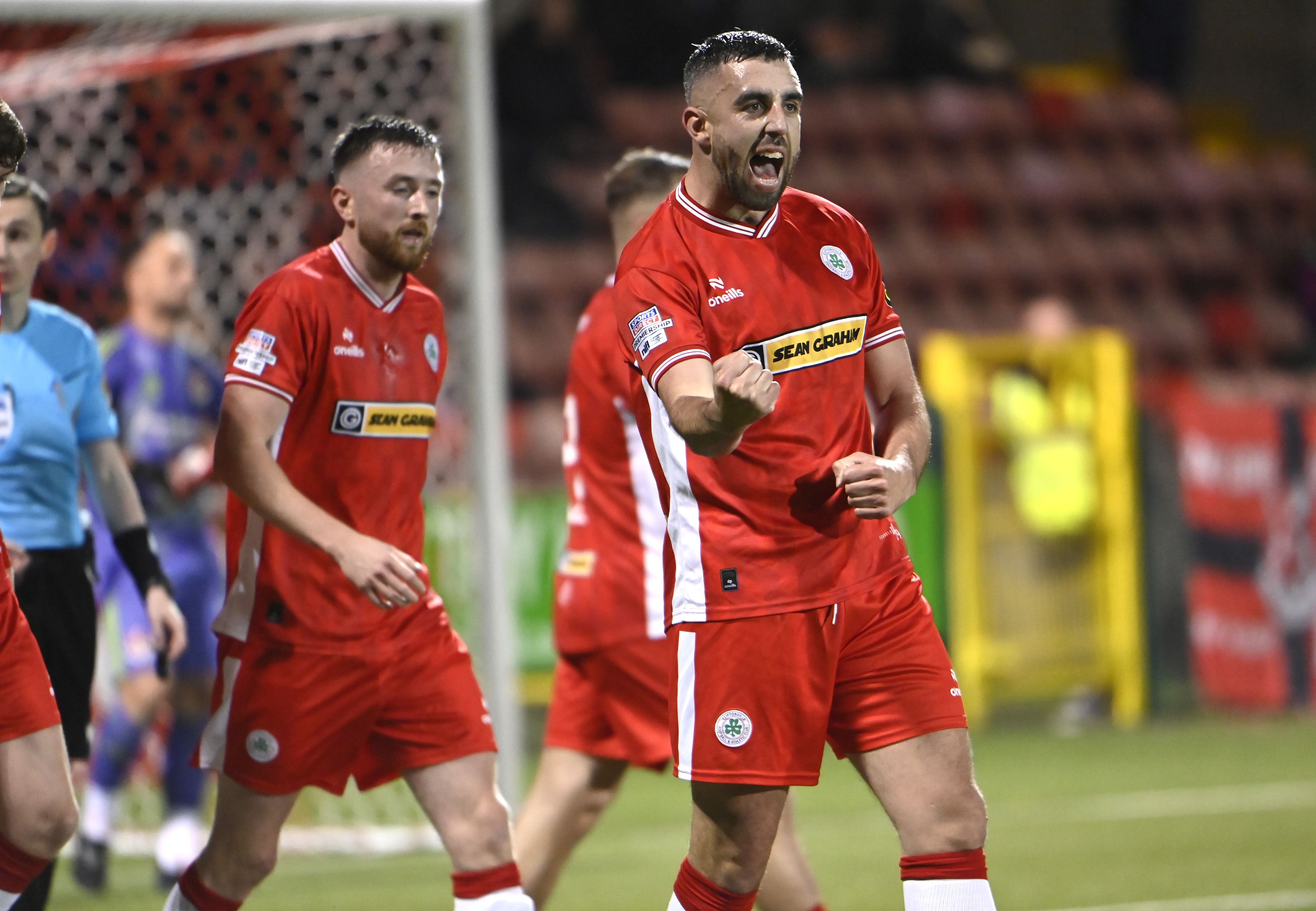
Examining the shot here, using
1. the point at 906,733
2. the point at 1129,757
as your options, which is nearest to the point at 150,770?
the point at 1129,757

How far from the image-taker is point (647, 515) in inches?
195

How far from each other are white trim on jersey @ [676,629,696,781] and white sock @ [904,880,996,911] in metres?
0.50

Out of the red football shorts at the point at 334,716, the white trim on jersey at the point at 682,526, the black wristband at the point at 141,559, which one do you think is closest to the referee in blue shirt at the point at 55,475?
the black wristband at the point at 141,559

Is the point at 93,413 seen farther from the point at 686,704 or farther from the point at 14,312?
the point at 686,704

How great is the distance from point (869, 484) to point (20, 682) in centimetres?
172

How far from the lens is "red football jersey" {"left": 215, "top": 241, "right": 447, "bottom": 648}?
4.19 metres

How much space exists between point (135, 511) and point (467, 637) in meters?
3.55

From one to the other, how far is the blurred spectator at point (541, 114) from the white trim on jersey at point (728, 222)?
11.4 meters

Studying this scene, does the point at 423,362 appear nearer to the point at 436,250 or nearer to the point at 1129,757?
the point at 1129,757

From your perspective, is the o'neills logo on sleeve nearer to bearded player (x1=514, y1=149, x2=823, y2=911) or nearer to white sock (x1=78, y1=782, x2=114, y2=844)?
bearded player (x1=514, y1=149, x2=823, y2=911)

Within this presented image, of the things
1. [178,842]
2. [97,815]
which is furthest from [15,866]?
[97,815]

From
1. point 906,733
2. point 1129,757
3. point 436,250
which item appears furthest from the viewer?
point 436,250

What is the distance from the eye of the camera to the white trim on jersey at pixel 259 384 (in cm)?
407

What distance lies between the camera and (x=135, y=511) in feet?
15.0
